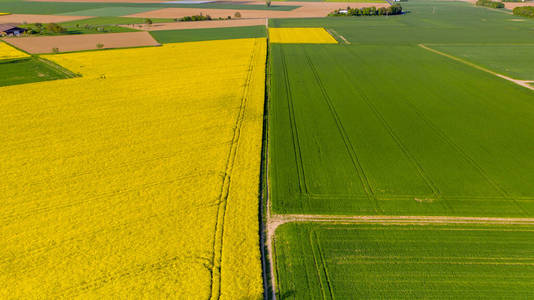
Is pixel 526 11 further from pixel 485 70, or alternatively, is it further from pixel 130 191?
pixel 130 191

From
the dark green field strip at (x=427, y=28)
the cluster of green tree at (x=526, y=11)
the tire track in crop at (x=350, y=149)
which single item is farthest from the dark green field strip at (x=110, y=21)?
the cluster of green tree at (x=526, y=11)

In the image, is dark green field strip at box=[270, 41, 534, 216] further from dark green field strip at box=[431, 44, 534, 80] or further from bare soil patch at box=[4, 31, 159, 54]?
bare soil patch at box=[4, 31, 159, 54]

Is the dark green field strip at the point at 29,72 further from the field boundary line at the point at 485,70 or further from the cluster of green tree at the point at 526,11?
the cluster of green tree at the point at 526,11

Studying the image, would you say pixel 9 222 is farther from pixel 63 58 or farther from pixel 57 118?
pixel 63 58

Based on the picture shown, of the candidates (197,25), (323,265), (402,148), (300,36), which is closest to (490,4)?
(300,36)

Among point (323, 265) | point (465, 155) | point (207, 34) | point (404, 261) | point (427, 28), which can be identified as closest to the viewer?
point (323, 265)

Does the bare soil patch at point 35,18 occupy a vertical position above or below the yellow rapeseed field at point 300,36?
above

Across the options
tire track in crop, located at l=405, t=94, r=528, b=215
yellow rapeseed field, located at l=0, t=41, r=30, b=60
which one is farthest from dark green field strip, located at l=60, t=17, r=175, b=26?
tire track in crop, located at l=405, t=94, r=528, b=215
